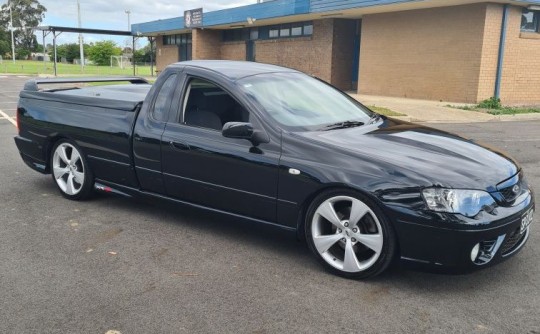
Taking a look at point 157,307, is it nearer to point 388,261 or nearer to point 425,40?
point 388,261

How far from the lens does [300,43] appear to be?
2770cm

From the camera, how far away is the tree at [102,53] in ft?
294

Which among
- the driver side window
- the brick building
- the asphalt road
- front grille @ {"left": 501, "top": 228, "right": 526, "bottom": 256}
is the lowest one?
the asphalt road

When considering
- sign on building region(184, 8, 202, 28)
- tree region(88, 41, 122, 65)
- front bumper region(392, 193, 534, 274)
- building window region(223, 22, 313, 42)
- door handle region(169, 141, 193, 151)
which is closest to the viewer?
front bumper region(392, 193, 534, 274)

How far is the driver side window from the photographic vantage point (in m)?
4.61

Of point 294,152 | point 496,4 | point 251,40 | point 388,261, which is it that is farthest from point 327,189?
point 251,40

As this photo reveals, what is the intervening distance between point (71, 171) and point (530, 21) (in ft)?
59.6

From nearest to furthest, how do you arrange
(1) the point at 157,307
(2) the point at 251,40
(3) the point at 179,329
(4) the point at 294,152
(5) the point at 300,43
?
(3) the point at 179,329 → (1) the point at 157,307 → (4) the point at 294,152 → (5) the point at 300,43 → (2) the point at 251,40

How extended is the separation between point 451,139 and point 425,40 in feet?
54.7

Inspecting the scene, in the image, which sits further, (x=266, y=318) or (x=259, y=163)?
(x=259, y=163)

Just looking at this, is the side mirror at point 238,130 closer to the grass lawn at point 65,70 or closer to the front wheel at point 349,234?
the front wheel at point 349,234

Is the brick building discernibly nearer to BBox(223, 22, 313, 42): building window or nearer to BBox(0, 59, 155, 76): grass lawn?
BBox(223, 22, 313, 42): building window

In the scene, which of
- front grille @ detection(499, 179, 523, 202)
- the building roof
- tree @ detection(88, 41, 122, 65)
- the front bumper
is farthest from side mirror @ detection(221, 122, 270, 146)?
tree @ detection(88, 41, 122, 65)

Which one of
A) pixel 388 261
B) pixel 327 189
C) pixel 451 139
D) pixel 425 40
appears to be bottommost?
pixel 388 261
